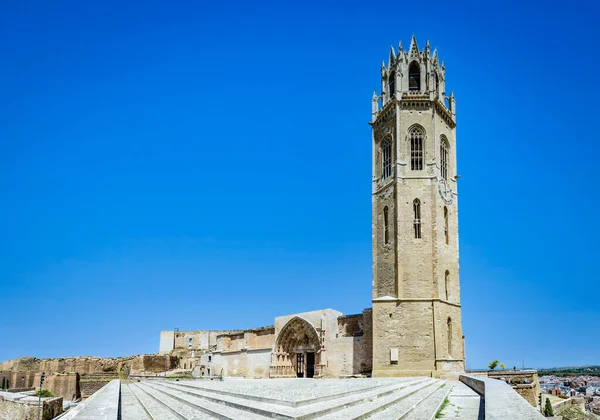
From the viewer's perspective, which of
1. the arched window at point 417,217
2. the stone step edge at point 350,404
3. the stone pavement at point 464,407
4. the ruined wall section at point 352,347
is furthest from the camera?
the arched window at point 417,217

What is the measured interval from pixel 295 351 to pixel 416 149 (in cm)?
1504

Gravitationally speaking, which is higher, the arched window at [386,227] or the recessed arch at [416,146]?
the recessed arch at [416,146]

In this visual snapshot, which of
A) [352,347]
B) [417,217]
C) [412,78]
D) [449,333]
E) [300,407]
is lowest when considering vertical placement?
[300,407]

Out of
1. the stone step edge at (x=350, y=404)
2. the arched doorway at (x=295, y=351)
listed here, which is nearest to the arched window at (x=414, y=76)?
the arched doorway at (x=295, y=351)

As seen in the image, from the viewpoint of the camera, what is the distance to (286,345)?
3694 cm

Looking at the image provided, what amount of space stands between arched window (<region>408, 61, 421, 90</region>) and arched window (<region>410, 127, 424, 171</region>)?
3.30m

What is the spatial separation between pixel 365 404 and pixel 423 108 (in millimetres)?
22502

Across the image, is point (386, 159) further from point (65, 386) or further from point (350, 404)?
point (65, 386)

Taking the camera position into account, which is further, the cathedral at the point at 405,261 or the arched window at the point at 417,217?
the arched window at the point at 417,217

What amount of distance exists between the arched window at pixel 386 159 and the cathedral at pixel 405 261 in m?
0.06

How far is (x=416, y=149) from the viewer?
3244 cm

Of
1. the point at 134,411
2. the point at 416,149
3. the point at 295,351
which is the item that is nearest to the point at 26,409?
the point at 134,411

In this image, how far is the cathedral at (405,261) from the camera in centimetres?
2902

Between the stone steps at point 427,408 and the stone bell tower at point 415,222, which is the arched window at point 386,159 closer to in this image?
the stone bell tower at point 415,222
